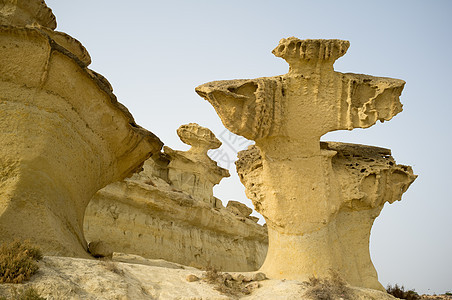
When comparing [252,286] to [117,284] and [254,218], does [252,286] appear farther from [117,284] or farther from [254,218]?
[254,218]

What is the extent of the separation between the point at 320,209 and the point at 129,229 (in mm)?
6471

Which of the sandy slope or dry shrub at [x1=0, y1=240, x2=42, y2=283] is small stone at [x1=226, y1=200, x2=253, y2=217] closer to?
the sandy slope

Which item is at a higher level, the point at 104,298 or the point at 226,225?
the point at 226,225

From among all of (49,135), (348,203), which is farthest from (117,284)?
(348,203)

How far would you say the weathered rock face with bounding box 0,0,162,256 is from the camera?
20.2 feet

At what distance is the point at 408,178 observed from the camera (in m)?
9.96

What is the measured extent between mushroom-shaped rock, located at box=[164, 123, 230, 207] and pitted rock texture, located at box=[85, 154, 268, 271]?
18.5 inches

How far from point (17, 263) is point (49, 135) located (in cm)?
276

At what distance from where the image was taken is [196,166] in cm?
1761

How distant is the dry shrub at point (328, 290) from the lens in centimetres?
621

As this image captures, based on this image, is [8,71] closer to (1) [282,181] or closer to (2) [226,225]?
(1) [282,181]

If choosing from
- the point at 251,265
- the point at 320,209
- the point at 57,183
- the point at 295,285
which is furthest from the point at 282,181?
the point at 251,265

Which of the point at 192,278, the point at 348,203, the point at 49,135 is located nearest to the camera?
the point at 192,278

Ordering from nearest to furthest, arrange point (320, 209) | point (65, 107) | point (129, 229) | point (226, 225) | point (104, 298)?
point (104, 298), point (65, 107), point (320, 209), point (129, 229), point (226, 225)
